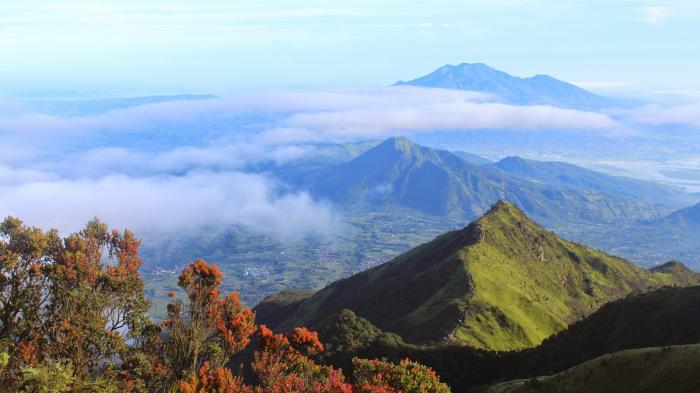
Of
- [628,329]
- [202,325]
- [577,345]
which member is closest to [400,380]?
[202,325]


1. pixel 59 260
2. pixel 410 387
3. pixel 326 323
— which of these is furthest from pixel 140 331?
pixel 326 323

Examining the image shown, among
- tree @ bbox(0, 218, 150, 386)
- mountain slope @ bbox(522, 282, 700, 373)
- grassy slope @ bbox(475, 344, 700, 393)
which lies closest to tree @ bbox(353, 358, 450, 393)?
tree @ bbox(0, 218, 150, 386)

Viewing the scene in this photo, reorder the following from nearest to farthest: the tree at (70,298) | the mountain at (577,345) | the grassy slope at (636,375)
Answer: the tree at (70,298)
the grassy slope at (636,375)
the mountain at (577,345)

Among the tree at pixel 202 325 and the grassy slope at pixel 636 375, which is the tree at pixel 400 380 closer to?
the tree at pixel 202 325

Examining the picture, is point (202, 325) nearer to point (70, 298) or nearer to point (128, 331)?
point (128, 331)

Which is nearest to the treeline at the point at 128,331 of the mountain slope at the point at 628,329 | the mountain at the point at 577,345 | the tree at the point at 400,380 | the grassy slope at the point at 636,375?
the tree at the point at 400,380
